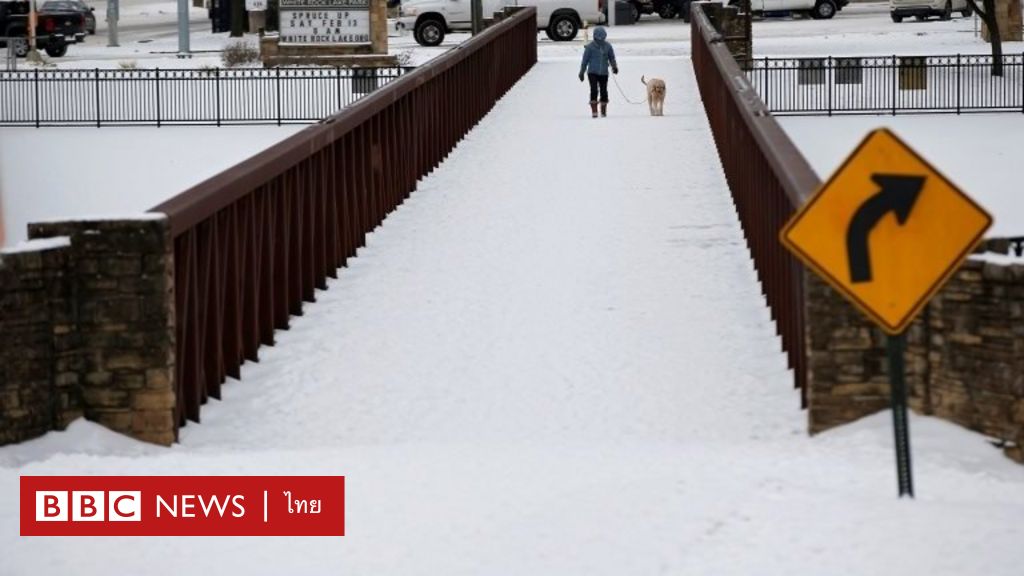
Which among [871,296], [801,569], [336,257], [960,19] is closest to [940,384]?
[871,296]

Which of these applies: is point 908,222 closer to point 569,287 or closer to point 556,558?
point 556,558

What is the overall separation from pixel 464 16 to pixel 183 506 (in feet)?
163

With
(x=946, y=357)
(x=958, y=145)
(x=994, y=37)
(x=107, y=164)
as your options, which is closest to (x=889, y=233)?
(x=946, y=357)

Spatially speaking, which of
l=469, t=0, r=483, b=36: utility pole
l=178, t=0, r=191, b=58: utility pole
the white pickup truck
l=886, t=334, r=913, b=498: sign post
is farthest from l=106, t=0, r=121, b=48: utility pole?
l=886, t=334, r=913, b=498: sign post

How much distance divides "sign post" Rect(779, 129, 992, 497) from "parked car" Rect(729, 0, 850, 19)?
59909mm

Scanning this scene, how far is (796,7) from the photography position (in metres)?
70.4

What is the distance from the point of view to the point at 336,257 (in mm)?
19906

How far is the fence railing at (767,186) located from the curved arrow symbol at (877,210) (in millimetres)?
3161

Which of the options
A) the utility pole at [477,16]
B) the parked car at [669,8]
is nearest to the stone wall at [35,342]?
the utility pole at [477,16]

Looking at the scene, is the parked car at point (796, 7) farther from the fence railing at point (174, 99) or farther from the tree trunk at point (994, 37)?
the fence railing at point (174, 99)

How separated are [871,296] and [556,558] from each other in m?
1.81

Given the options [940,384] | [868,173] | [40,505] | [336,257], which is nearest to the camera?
[868,173]

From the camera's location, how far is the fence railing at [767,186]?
1473cm

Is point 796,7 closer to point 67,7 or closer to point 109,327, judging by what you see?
point 67,7
